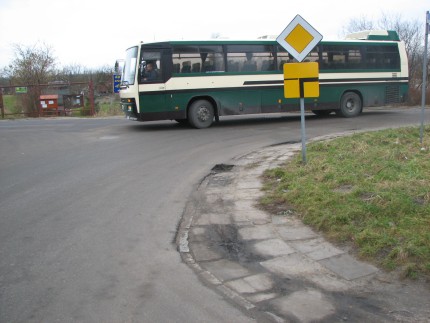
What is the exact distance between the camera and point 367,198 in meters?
5.75

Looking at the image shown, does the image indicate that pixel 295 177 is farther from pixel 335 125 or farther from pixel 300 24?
pixel 335 125

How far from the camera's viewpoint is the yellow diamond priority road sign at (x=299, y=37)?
809cm

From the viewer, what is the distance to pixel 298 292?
3793 millimetres

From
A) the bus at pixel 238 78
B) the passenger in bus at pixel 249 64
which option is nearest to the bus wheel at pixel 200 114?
the bus at pixel 238 78

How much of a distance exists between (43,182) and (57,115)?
68.5 feet

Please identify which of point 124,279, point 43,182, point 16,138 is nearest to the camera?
Result: point 124,279

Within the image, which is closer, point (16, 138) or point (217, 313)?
point (217, 313)

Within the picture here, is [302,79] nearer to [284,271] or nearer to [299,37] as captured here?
[299,37]

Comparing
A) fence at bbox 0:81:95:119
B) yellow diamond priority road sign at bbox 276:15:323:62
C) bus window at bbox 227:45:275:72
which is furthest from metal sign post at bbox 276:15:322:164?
fence at bbox 0:81:95:119

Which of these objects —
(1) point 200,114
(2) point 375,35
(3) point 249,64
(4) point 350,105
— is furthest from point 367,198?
(2) point 375,35

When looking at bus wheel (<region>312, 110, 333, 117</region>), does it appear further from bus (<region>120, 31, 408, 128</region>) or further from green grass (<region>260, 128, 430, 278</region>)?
green grass (<region>260, 128, 430, 278</region>)

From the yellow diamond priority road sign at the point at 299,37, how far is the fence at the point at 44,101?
19.8m

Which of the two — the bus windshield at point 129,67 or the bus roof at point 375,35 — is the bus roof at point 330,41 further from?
the bus windshield at point 129,67

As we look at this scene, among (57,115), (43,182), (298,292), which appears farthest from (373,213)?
(57,115)
